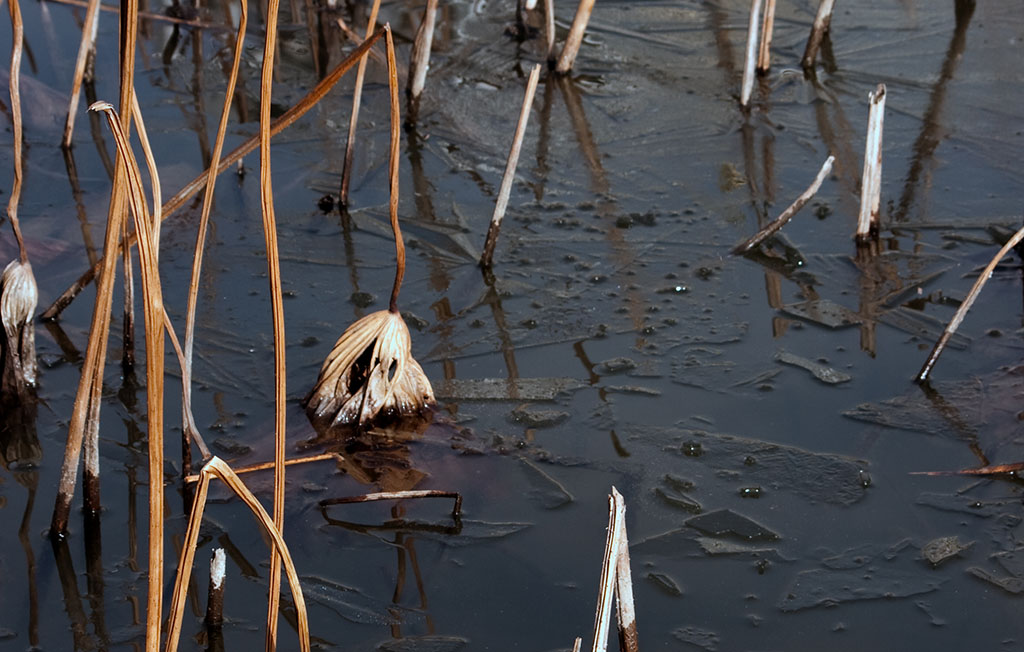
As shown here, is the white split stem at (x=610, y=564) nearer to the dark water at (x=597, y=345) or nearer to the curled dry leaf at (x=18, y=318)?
the dark water at (x=597, y=345)

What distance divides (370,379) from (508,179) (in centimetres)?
103

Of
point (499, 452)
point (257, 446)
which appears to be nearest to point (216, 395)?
point (257, 446)

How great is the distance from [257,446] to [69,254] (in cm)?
141

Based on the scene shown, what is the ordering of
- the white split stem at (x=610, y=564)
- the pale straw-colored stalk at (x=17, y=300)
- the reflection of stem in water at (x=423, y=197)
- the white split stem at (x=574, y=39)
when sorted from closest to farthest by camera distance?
the white split stem at (x=610, y=564) < the pale straw-colored stalk at (x=17, y=300) < the reflection of stem in water at (x=423, y=197) < the white split stem at (x=574, y=39)

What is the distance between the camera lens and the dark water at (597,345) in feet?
8.09

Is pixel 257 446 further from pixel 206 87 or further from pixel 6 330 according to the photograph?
pixel 206 87

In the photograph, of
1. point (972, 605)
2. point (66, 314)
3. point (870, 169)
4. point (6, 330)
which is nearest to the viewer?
point (972, 605)

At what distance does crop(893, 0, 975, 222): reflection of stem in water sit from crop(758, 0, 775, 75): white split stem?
31.5 inches

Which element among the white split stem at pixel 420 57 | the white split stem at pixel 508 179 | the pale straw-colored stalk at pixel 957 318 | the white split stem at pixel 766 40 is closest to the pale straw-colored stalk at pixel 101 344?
the white split stem at pixel 508 179

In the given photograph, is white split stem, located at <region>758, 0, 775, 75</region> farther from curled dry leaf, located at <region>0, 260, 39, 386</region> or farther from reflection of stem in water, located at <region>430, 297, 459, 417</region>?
curled dry leaf, located at <region>0, 260, 39, 386</region>

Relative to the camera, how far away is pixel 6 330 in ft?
9.32

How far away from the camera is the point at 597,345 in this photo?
3439mm

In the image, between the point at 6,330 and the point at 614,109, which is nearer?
the point at 6,330

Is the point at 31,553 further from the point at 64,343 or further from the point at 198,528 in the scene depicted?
the point at 198,528
